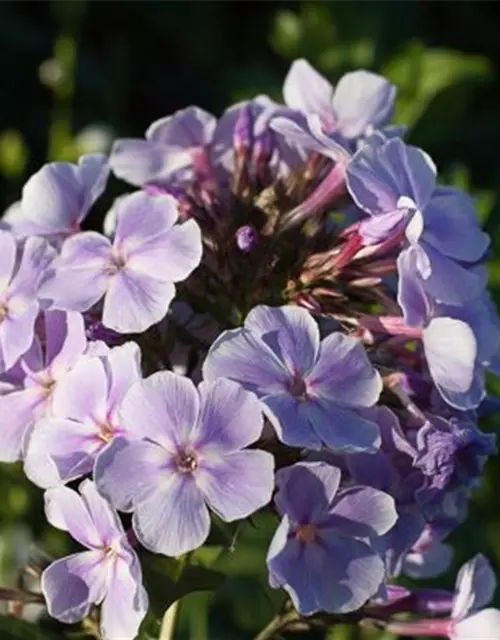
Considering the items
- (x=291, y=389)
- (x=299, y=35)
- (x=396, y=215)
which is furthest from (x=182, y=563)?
(x=299, y=35)

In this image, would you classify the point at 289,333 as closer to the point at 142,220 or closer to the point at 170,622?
the point at 142,220

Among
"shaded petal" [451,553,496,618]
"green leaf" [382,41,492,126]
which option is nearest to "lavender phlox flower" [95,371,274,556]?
"shaded petal" [451,553,496,618]

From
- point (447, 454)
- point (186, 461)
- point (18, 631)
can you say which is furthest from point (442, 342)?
point (18, 631)

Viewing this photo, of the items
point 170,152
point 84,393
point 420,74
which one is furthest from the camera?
point 420,74

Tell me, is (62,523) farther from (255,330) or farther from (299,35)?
(299,35)

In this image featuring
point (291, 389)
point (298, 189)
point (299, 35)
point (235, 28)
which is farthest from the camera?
point (235, 28)

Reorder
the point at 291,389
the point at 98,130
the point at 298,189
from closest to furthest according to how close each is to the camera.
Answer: the point at 291,389 < the point at 298,189 < the point at 98,130
